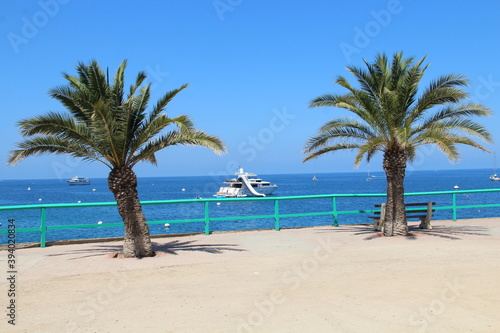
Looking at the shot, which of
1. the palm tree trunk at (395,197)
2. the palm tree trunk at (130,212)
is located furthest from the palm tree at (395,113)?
the palm tree trunk at (130,212)

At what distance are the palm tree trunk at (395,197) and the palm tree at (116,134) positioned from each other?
5185 mm

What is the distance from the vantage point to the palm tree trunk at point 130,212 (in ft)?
31.9

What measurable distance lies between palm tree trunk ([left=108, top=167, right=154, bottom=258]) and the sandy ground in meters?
0.42

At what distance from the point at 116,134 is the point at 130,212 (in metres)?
1.73

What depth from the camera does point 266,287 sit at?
7008mm

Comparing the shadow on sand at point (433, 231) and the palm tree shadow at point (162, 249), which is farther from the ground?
the shadow on sand at point (433, 231)

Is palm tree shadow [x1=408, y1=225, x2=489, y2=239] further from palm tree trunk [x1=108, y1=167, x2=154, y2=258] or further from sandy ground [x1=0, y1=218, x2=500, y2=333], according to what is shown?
palm tree trunk [x1=108, y1=167, x2=154, y2=258]

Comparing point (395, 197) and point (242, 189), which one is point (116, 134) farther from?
point (242, 189)

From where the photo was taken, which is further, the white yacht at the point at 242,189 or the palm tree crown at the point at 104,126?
the white yacht at the point at 242,189

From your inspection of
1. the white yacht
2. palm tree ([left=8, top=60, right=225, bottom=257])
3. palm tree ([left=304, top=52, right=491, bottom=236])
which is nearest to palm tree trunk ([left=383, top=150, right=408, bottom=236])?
palm tree ([left=304, top=52, right=491, bottom=236])

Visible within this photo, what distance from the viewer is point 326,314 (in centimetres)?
557

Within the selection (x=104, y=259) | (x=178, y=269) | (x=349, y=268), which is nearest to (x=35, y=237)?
(x=104, y=259)

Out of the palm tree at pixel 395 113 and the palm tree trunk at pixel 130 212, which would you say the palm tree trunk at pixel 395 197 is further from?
the palm tree trunk at pixel 130 212

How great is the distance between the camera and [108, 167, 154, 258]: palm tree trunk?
9711 mm
